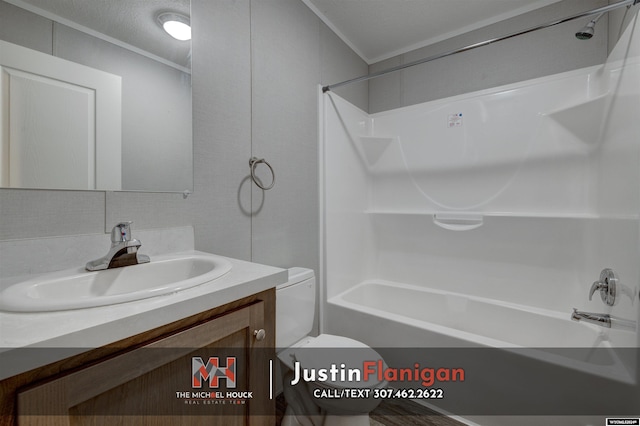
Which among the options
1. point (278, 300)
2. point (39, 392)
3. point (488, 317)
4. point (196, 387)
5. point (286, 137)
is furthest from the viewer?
point (488, 317)

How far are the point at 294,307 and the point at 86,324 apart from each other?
3.40 ft

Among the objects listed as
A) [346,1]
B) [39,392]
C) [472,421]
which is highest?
[346,1]

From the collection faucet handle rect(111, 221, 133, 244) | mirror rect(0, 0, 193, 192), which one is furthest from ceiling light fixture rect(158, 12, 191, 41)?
faucet handle rect(111, 221, 133, 244)

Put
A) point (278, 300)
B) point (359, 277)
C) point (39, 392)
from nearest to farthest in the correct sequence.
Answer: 1. point (39, 392)
2. point (278, 300)
3. point (359, 277)

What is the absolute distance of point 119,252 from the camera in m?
0.92

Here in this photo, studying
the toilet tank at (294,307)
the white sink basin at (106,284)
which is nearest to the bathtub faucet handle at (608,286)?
the toilet tank at (294,307)

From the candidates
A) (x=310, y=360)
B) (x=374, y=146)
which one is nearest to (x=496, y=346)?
(x=310, y=360)

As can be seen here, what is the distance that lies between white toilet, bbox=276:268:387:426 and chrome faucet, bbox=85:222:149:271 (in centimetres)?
64

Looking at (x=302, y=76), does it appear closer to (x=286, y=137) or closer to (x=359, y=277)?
(x=286, y=137)

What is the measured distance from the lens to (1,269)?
0.79 meters

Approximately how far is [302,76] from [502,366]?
2.04 meters

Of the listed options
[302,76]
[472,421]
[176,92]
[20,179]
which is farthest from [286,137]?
[472,421]

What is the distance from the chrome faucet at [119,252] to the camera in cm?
90

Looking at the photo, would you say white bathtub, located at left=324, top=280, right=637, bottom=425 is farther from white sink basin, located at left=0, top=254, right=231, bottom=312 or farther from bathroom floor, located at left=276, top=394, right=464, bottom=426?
white sink basin, located at left=0, top=254, right=231, bottom=312
